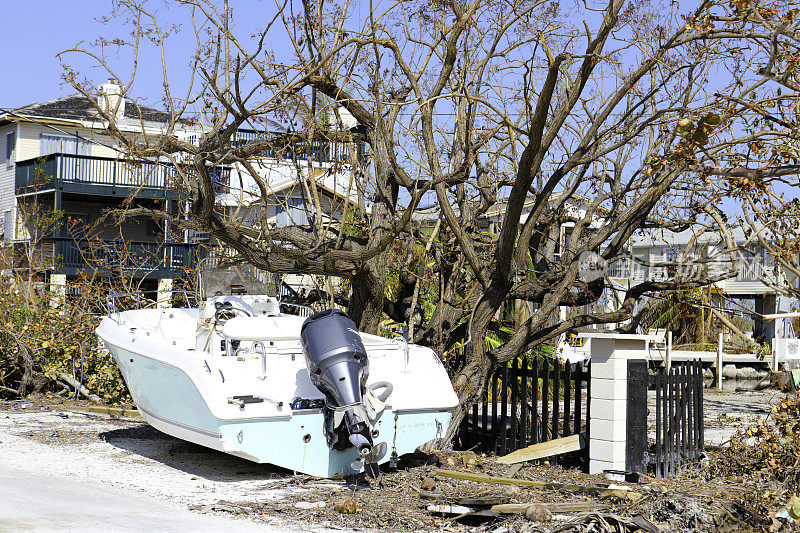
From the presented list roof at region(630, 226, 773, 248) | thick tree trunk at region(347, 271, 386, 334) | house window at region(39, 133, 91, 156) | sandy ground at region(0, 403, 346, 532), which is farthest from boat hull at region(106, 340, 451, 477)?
house window at region(39, 133, 91, 156)

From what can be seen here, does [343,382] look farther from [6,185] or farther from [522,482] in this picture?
[6,185]

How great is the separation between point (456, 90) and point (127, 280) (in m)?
8.11

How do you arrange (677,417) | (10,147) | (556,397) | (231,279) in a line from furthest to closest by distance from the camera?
(10,147), (231,279), (556,397), (677,417)

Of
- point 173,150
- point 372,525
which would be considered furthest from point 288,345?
point 372,525

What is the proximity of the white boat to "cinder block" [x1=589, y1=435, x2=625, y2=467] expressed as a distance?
1.58 m

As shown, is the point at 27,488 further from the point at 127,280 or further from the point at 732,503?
the point at 127,280

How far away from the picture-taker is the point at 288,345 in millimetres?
9680

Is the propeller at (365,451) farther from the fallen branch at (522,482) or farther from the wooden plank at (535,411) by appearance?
the wooden plank at (535,411)

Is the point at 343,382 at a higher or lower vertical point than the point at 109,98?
lower

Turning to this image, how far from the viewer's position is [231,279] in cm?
1177

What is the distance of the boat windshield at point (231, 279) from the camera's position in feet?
37.7

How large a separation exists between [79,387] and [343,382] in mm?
8009

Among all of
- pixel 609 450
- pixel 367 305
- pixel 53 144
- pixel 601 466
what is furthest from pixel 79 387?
pixel 53 144

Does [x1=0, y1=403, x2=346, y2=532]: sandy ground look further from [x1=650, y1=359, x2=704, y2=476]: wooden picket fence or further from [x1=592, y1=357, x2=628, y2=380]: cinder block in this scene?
[x1=650, y1=359, x2=704, y2=476]: wooden picket fence
